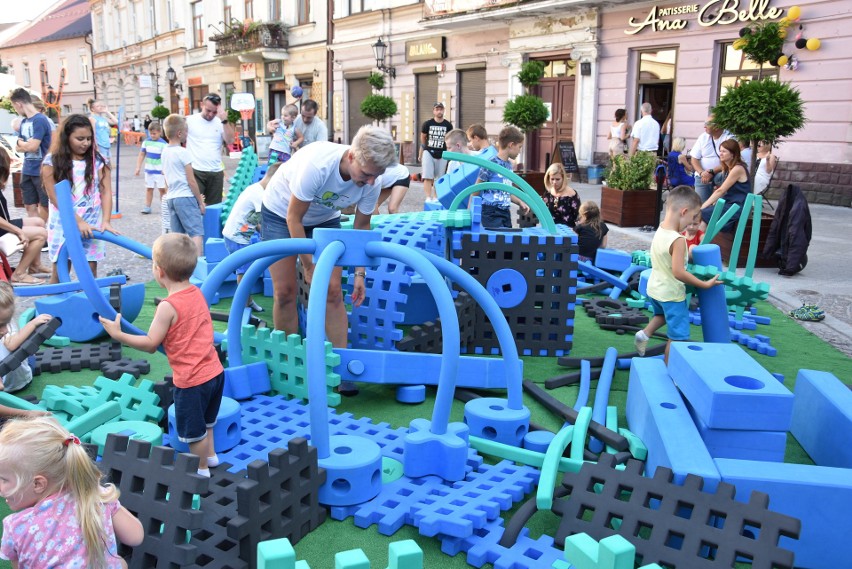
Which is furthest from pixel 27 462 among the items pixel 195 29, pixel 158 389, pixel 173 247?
pixel 195 29

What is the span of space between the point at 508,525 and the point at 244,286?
1.69 metres

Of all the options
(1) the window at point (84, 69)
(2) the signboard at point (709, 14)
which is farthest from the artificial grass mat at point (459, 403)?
(1) the window at point (84, 69)

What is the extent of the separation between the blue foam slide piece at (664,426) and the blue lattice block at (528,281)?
109 centimetres

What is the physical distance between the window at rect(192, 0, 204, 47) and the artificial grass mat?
2851cm

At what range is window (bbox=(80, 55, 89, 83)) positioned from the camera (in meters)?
45.5

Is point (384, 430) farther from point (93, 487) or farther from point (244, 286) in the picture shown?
point (93, 487)

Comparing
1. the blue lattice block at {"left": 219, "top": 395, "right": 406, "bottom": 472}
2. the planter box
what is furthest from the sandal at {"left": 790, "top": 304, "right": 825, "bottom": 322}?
the planter box

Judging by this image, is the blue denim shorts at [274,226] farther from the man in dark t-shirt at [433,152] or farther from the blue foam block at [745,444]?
the man in dark t-shirt at [433,152]

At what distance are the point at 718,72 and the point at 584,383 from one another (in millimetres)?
11287

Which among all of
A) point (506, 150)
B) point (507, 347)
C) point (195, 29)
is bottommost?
point (507, 347)

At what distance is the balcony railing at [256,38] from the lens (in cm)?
2509

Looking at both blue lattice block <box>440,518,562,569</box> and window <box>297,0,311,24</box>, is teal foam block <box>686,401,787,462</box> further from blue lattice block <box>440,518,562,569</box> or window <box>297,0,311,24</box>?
window <box>297,0,311,24</box>

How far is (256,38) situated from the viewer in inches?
999

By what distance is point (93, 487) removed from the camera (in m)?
1.76
